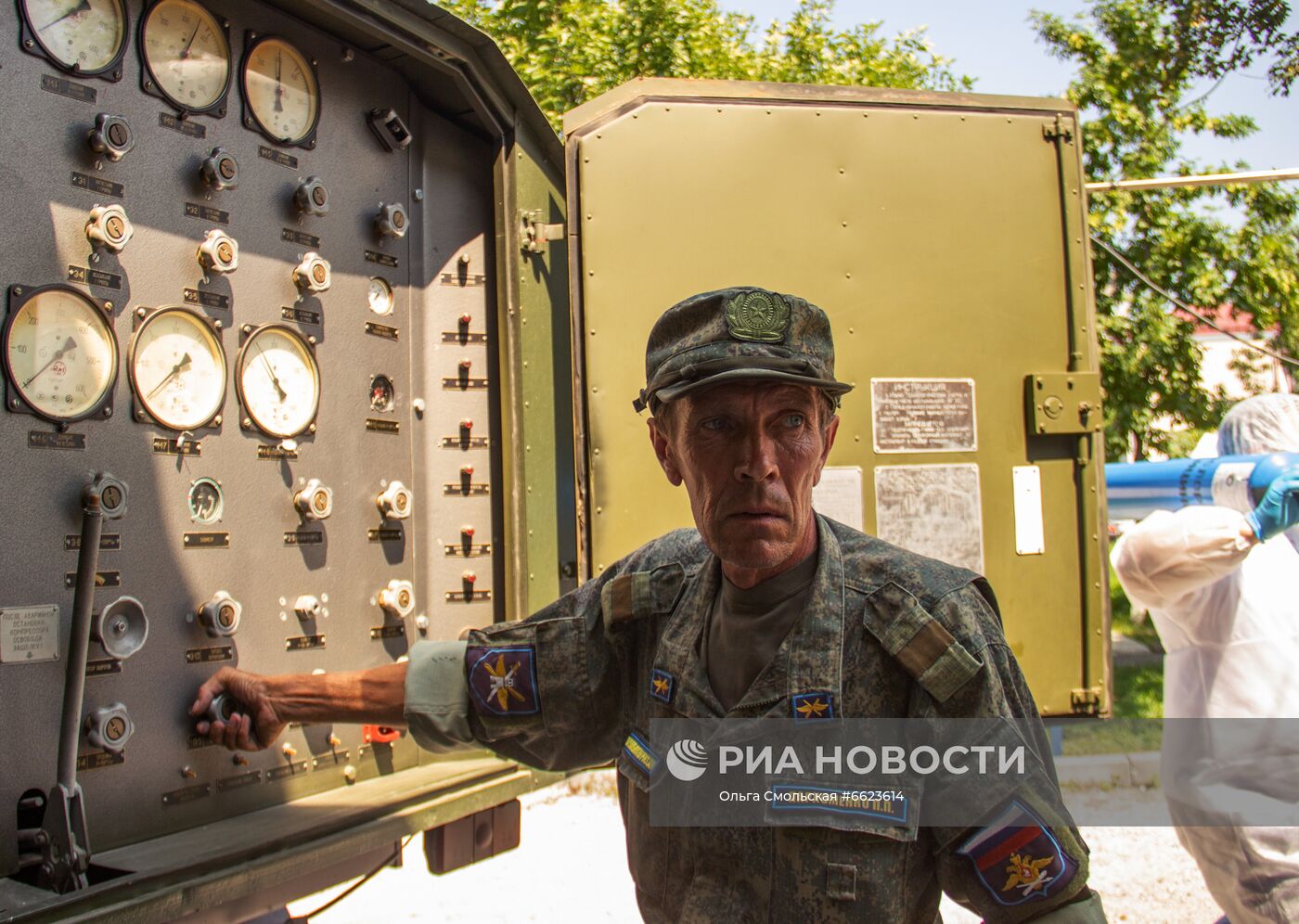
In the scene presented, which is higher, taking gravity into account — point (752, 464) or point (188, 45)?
point (188, 45)

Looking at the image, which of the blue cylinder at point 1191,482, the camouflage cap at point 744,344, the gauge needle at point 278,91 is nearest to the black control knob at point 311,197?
the gauge needle at point 278,91

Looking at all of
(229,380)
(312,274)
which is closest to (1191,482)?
(312,274)

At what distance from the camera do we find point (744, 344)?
1943mm

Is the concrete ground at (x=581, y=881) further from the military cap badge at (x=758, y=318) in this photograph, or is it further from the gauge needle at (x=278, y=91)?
the military cap badge at (x=758, y=318)

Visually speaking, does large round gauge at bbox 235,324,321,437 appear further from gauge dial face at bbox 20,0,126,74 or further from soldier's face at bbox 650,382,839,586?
soldier's face at bbox 650,382,839,586

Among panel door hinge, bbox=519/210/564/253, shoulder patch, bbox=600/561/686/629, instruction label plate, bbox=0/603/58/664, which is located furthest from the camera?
panel door hinge, bbox=519/210/564/253

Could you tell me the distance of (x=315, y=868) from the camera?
285cm

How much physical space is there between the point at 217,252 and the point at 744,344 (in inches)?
69.7

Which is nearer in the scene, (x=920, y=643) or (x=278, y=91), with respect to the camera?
(x=920, y=643)

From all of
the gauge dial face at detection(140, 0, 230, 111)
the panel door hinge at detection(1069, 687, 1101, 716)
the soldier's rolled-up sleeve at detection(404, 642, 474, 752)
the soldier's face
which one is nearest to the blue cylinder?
the panel door hinge at detection(1069, 687, 1101, 716)

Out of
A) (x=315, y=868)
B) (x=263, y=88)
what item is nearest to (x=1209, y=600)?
(x=315, y=868)

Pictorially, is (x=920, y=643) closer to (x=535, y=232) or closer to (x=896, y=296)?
(x=896, y=296)

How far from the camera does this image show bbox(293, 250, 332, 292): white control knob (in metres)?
3.33

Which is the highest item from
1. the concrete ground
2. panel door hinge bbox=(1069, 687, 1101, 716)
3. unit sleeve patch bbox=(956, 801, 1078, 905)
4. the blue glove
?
the blue glove
